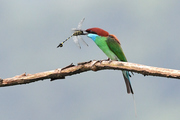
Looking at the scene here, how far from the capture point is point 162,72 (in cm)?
373

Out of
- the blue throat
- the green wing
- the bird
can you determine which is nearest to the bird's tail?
the bird

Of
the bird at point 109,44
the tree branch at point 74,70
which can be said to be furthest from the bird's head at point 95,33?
the tree branch at point 74,70

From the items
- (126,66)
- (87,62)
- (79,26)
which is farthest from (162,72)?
(79,26)

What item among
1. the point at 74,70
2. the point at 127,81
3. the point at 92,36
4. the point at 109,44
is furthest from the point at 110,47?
the point at 74,70

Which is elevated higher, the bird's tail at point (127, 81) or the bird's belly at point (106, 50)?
the bird's belly at point (106, 50)

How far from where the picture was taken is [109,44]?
486 centimetres

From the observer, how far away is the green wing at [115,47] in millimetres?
4863

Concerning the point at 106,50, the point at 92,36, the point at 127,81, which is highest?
the point at 92,36

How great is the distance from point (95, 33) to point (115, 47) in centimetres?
45

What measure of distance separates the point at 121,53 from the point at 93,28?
70 cm

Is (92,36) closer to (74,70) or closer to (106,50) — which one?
(106,50)

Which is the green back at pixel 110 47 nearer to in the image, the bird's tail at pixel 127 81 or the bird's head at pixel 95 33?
the bird's head at pixel 95 33

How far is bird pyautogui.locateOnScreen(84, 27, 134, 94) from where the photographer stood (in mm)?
4799

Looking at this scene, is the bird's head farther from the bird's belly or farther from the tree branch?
the tree branch
